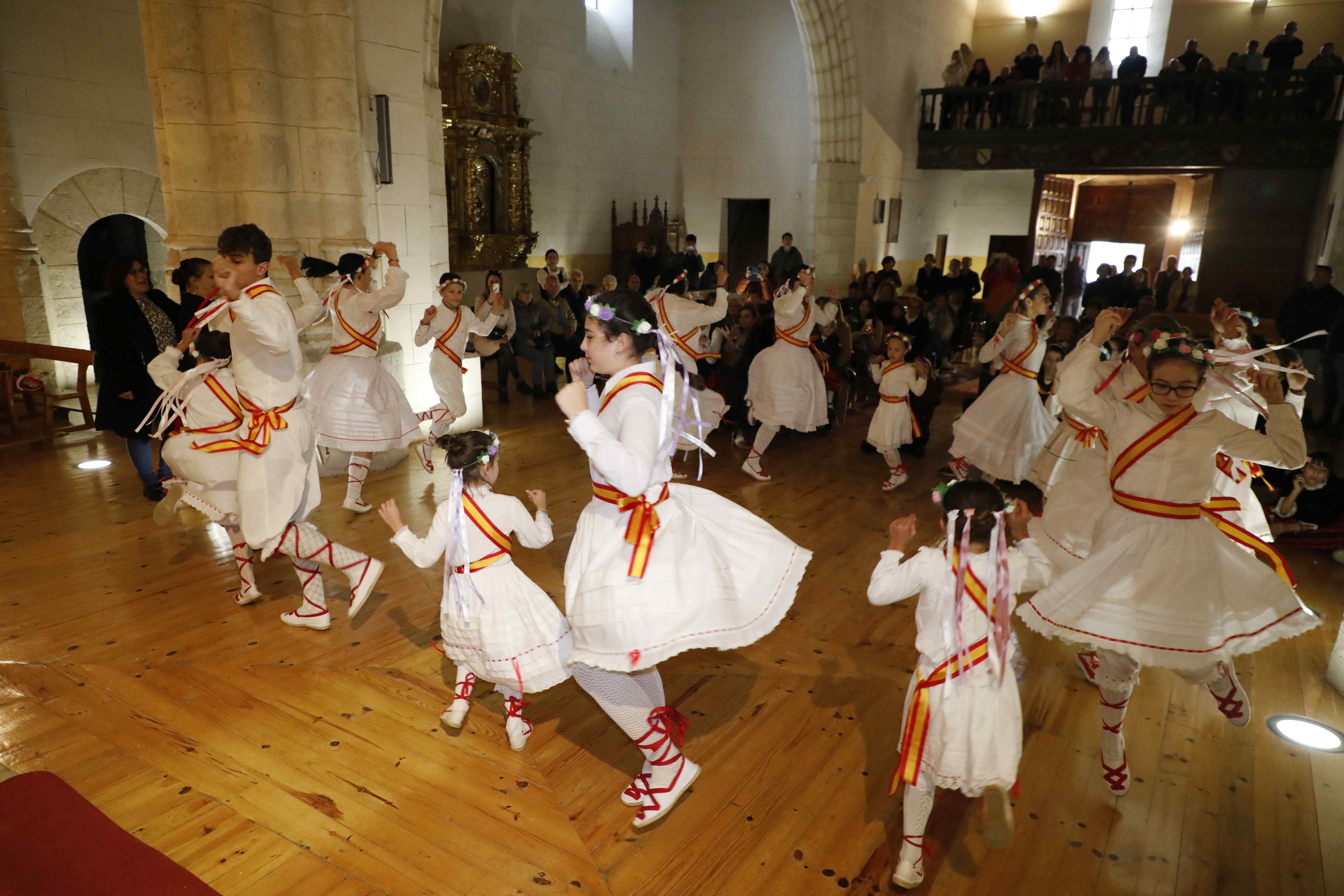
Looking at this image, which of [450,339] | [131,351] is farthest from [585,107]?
[131,351]

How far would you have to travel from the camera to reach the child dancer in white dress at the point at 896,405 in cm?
611

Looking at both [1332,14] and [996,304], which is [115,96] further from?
[1332,14]

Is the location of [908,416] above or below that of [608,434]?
below

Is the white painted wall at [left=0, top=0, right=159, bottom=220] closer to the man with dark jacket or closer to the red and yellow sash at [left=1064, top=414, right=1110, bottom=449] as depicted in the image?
the red and yellow sash at [left=1064, top=414, right=1110, bottom=449]

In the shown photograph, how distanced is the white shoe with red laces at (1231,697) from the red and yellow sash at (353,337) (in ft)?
15.8

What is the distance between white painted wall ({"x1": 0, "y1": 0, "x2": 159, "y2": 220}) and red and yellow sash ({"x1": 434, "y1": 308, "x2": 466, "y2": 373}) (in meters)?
4.19

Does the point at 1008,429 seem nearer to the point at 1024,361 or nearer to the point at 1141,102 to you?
the point at 1024,361

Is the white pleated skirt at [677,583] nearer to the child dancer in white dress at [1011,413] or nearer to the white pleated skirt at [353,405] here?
the white pleated skirt at [353,405]

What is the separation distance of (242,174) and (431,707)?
13.5 feet

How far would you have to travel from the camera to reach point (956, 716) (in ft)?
7.73

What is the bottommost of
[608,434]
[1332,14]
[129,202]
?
[608,434]

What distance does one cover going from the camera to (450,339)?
5.91m

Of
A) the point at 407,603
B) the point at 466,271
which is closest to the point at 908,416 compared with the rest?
the point at 407,603

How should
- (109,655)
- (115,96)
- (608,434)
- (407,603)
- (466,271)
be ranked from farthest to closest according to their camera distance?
(466,271), (115,96), (407,603), (109,655), (608,434)
